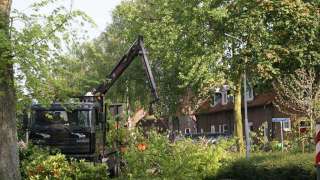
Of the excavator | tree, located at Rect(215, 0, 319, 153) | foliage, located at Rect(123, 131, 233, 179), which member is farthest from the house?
foliage, located at Rect(123, 131, 233, 179)

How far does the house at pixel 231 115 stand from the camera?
160ft

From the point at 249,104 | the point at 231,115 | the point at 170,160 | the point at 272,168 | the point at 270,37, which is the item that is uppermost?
the point at 270,37

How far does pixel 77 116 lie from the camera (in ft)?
67.9

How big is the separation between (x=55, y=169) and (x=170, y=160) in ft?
9.81

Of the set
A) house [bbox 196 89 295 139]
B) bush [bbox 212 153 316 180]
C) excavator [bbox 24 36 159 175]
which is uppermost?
house [bbox 196 89 295 139]

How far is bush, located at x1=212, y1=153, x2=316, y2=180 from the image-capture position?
14406 mm

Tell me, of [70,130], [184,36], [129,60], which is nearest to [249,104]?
[184,36]

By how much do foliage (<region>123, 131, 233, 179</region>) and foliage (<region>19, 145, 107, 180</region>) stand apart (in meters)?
0.94

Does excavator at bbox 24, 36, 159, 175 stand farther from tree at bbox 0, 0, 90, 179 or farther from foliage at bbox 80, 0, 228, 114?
foliage at bbox 80, 0, 228, 114

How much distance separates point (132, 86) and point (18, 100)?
41.0 m

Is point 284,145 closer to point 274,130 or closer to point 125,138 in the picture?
point 125,138

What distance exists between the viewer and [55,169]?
53.5 ft

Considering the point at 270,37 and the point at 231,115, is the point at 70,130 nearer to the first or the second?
the point at 270,37

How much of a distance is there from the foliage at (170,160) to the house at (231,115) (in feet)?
82.6
